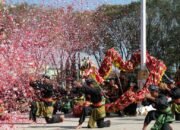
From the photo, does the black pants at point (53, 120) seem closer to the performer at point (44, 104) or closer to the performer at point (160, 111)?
the performer at point (44, 104)

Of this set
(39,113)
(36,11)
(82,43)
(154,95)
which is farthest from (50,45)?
(154,95)

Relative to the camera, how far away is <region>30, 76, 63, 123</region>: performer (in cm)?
A: 1609

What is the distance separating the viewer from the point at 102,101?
48.1 ft

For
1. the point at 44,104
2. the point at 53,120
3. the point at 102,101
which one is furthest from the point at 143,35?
the point at 102,101

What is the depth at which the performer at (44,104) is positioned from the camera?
52.8 ft

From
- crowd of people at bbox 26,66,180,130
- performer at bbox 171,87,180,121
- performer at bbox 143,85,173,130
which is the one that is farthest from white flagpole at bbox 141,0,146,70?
performer at bbox 143,85,173,130

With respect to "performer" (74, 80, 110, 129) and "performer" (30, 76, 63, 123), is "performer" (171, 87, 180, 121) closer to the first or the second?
"performer" (74, 80, 110, 129)

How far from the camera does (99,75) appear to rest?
18969 mm

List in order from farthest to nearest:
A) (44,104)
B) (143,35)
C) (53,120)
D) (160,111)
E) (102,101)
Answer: (143,35), (53,120), (44,104), (102,101), (160,111)

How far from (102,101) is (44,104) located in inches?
105

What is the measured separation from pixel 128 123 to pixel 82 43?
47.4 ft

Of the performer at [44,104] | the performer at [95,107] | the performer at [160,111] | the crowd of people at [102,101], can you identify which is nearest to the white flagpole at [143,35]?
the crowd of people at [102,101]

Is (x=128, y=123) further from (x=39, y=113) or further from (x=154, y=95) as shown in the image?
(x=154, y=95)

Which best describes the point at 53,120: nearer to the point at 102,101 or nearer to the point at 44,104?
the point at 44,104
